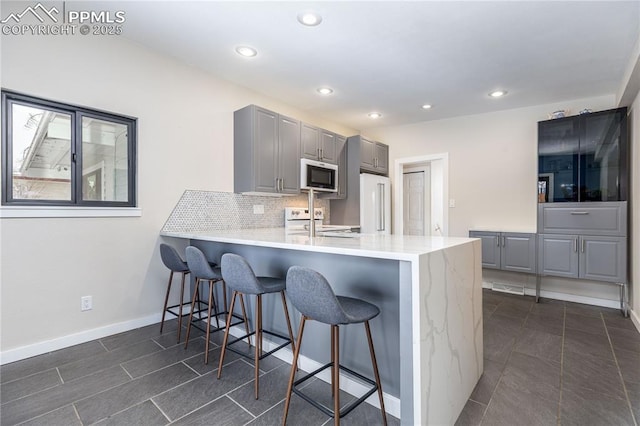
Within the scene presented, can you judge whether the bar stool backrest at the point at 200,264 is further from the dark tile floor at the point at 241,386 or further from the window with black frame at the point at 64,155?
the window with black frame at the point at 64,155

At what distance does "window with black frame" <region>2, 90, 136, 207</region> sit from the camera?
2275mm

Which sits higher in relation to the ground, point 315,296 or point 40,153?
point 40,153

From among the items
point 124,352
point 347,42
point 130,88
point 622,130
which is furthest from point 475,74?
point 124,352

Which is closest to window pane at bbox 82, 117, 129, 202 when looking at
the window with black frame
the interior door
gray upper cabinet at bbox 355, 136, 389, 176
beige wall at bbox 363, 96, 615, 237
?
the window with black frame

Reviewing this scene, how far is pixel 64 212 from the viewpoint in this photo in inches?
96.8

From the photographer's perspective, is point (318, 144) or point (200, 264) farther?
point (318, 144)

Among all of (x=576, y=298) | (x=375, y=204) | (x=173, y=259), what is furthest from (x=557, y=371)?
(x=375, y=204)

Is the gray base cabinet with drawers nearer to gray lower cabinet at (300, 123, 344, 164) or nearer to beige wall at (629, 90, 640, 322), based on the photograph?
beige wall at (629, 90, 640, 322)

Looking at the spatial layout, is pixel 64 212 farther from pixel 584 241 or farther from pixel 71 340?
pixel 584 241

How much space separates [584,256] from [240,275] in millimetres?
3941

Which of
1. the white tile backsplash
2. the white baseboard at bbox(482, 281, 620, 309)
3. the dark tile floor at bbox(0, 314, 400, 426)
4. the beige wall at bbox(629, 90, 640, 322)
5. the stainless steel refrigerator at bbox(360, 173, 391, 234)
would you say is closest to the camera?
the dark tile floor at bbox(0, 314, 400, 426)

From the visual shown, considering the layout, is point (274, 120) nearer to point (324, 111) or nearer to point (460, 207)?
point (324, 111)

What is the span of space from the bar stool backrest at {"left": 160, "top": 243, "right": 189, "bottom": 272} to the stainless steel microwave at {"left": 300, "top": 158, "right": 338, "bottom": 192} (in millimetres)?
1947

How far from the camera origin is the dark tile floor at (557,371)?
1700mm
